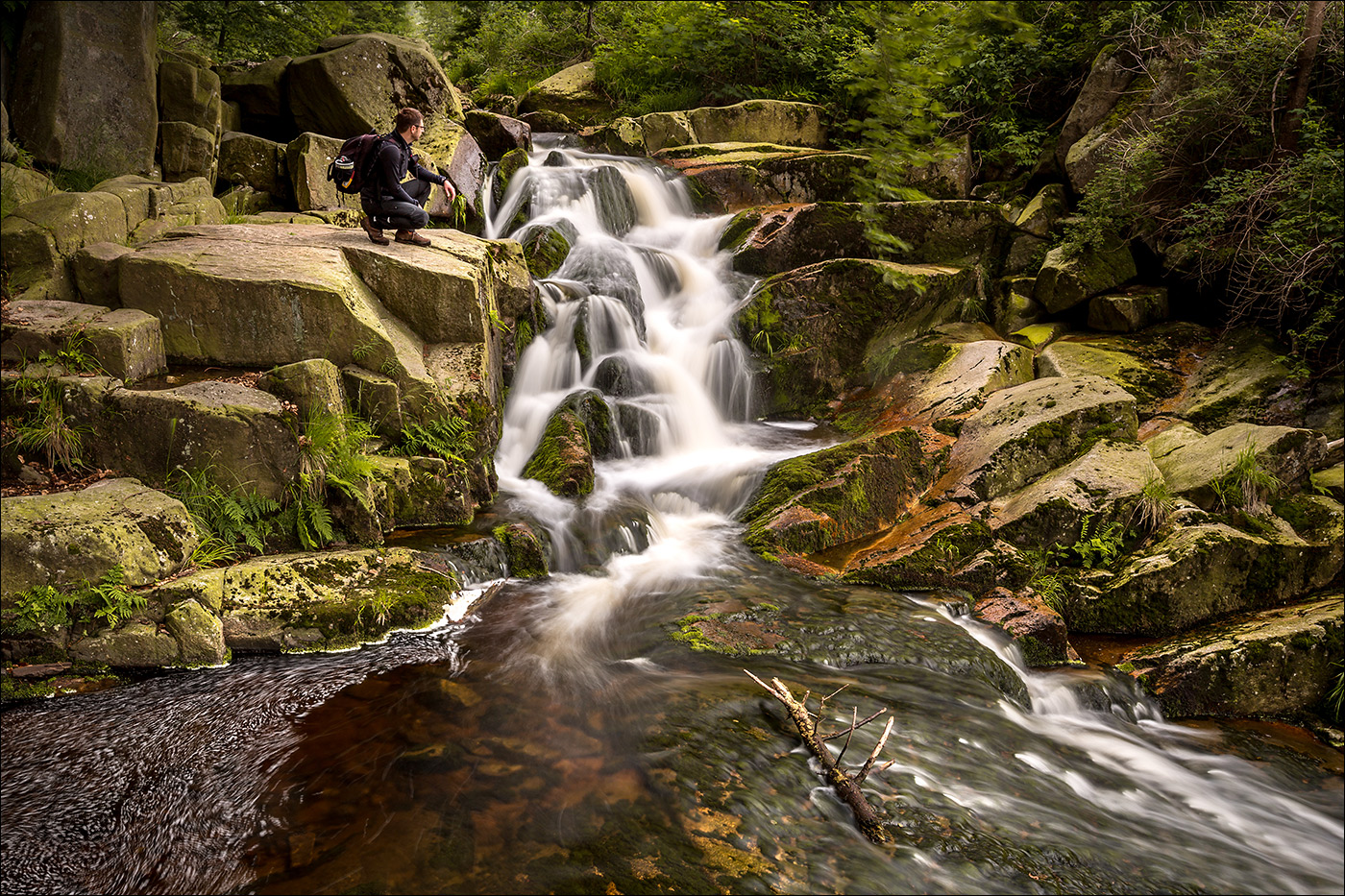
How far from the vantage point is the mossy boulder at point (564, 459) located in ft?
25.1

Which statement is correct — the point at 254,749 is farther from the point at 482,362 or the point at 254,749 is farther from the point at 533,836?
the point at 482,362

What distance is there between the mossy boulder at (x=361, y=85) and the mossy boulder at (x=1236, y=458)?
1174 centimetres

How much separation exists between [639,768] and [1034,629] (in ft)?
11.8

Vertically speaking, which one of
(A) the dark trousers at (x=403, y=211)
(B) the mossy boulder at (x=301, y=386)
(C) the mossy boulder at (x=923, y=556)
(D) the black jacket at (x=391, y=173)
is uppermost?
(D) the black jacket at (x=391, y=173)

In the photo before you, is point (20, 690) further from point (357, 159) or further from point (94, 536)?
point (357, 159)

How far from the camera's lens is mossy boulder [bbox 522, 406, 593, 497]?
25.1 feet

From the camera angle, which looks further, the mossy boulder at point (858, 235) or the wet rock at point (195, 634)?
the mossy boulder at point (858, 235)

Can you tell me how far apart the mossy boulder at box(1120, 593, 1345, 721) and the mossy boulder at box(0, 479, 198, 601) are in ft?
24.1

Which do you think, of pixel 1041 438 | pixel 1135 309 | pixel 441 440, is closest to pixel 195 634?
pixel 441 440

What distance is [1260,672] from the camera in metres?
5.24

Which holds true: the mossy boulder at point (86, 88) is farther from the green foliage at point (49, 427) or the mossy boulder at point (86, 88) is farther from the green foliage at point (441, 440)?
the green foliage at point (441, 440)

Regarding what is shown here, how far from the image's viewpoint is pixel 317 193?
10.3 meters

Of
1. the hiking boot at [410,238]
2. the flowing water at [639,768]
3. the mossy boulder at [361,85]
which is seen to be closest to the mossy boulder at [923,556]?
the flowing water at [639,768]

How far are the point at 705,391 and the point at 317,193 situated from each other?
20.5 feet
